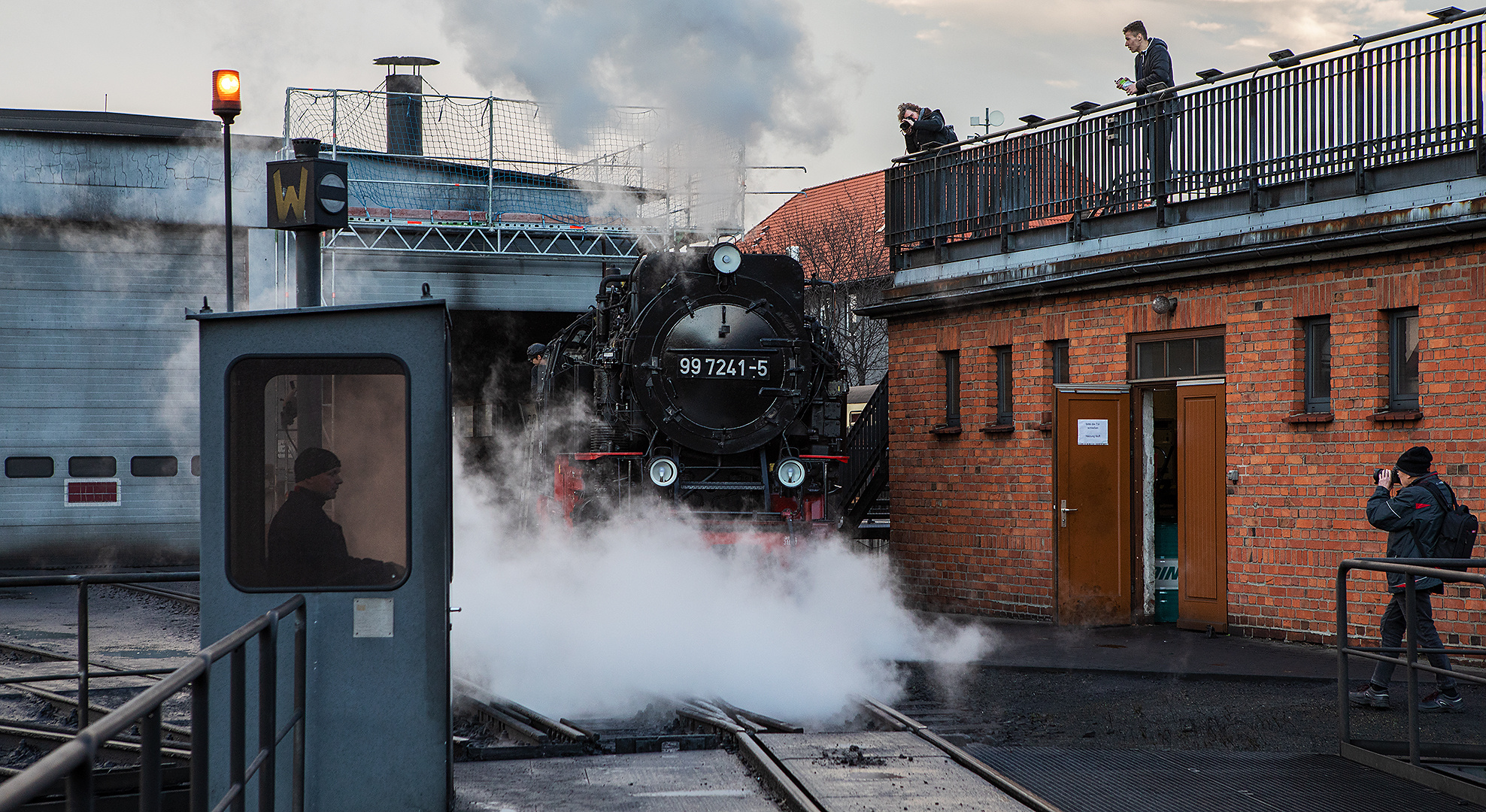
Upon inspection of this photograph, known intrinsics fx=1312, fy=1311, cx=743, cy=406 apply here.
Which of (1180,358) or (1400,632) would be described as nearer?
(1400,632)

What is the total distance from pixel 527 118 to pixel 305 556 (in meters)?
15.5

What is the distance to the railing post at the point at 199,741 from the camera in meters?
3.16

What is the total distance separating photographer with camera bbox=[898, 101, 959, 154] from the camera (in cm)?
1431

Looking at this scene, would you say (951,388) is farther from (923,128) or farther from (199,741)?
(199,741)

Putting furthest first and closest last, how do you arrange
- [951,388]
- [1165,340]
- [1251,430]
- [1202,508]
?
1. [951,388]
2. [1165,340]
3. [1202,508]
4. [1251,430]

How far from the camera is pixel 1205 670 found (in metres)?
9.12

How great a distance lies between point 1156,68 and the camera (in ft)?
38.9

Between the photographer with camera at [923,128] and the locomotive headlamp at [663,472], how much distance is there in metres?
5.40

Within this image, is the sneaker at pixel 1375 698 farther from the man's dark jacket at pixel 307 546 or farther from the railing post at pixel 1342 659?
the man's dark jacket at pixel 307 546

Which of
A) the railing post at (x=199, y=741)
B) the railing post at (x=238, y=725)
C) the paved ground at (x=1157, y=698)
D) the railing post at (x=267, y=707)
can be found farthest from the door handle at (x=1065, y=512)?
the railing post at (x=199, y=741)

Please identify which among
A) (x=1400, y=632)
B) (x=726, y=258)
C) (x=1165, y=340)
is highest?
(x=726, y=258)

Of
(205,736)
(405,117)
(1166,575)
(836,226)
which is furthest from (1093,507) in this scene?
(836,226)

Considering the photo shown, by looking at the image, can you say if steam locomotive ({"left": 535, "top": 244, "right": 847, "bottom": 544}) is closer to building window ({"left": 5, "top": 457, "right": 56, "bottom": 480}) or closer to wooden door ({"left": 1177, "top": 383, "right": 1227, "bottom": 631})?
wooden door ({"left": 1177, "top": 383, "right": 1227, "bottom": 631})

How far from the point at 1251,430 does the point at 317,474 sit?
8.28 m
